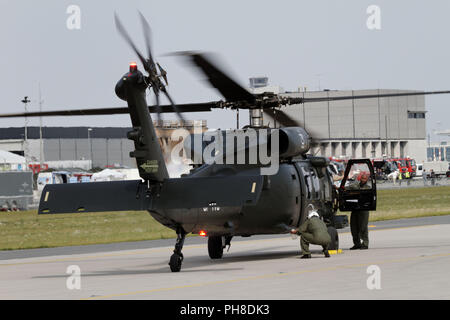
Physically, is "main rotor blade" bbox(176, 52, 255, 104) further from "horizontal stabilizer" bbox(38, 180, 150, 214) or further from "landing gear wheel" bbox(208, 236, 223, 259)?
"landing gear wheel" bbox(208, 236, 223, 259)

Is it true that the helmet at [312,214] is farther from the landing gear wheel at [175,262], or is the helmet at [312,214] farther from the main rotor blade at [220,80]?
the landing gear wheel at [175,262]

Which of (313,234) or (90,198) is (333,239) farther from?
(90,198)

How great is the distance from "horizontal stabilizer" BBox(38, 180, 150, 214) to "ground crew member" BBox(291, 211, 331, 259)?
16.3 ft

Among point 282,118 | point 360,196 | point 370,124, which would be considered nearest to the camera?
point 282,118

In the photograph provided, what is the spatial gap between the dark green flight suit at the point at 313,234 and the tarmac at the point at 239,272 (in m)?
0.40

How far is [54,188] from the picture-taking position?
17469 millimetres

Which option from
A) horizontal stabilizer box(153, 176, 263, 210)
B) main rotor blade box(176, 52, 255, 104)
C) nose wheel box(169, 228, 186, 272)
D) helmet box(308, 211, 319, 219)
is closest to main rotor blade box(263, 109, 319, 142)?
main rotor blade box(176, 52, 255, 104)

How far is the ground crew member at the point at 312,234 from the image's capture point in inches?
806

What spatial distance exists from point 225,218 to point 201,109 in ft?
8.78

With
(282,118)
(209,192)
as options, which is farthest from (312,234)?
(209,192)

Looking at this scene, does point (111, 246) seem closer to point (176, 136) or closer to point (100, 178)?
point (176, 136)

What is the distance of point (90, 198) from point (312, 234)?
250 inches

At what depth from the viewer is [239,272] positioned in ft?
57.7
